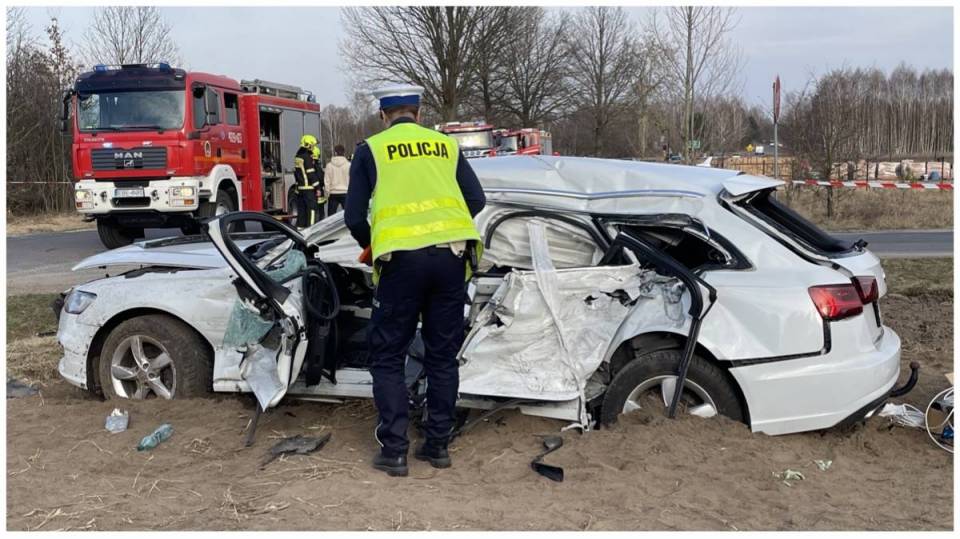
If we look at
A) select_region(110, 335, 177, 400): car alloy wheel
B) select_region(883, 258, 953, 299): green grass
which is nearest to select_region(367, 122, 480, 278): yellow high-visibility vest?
select_region(110, 335, 177, 400): car alloy wheel

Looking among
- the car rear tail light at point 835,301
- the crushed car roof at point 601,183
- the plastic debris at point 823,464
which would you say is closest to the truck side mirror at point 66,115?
the crushed car roof at point 601,183

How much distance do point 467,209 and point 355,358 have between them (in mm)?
1462

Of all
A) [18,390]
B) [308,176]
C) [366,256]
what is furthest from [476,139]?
[366,256]

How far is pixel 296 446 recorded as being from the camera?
4438 mm

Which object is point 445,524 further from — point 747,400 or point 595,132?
point 595,132

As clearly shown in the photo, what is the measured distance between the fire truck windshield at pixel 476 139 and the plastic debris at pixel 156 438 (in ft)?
67.7

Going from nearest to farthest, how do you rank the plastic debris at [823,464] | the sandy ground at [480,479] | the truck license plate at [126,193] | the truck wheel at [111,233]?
the sandy ground at [480,479] → the plastic debris at [823,464] → the truck license plate at [126,193] → the truck wheel at [111,233]

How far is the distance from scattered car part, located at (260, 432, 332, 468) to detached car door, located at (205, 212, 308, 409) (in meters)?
0.23

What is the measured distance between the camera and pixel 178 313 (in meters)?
4.99

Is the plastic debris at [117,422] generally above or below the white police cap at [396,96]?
below

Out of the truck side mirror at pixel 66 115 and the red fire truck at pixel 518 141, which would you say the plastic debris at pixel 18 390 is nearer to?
the truck side mirror at pixel 66 115

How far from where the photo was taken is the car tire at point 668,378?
13.8ft

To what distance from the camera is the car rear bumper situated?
408cm

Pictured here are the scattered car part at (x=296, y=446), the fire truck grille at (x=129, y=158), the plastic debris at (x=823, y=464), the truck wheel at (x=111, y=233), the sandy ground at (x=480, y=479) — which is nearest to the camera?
the sandy ground at (x=480, y=479)
